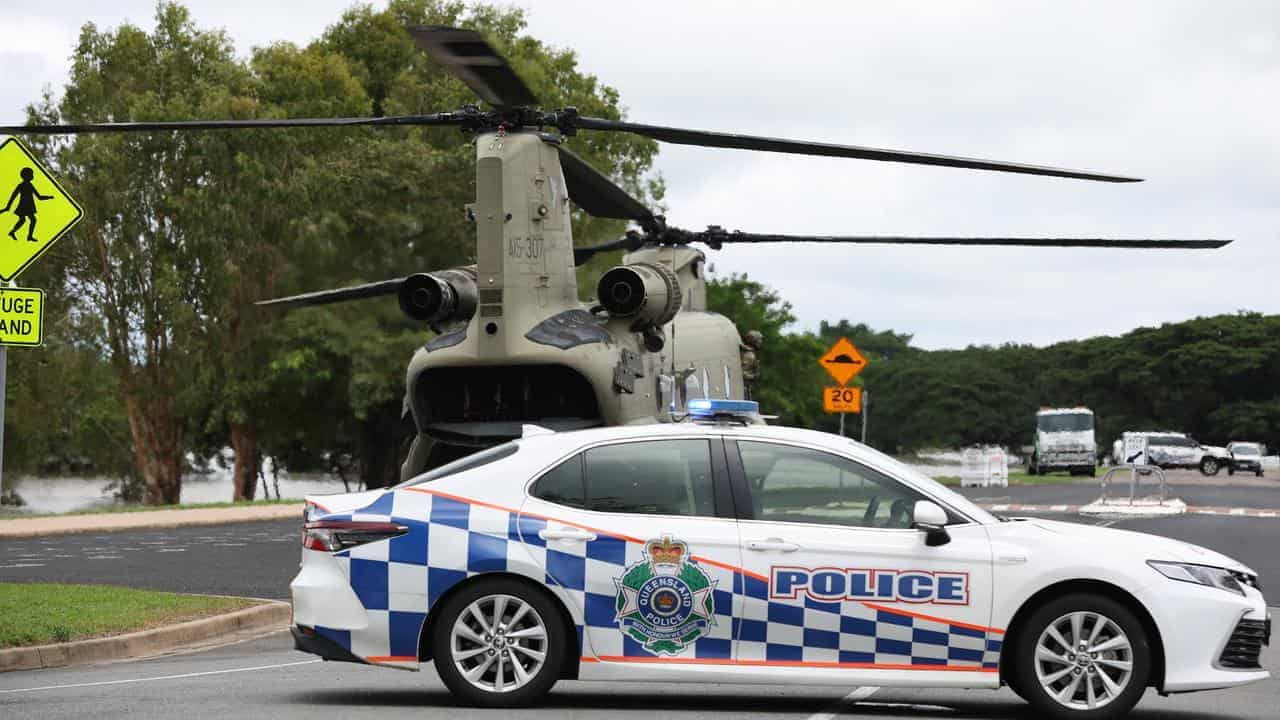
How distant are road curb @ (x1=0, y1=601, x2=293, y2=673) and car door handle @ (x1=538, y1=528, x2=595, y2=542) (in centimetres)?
469

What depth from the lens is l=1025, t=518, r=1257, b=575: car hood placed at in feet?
28.9

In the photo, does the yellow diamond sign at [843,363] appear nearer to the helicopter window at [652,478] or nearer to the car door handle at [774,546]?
the helicopter window at [652,478]

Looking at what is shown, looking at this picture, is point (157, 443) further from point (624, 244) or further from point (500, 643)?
point (500, 643)

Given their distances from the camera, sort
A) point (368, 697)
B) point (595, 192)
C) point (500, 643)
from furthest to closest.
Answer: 1. point (595, 192)
2. point (368, 697)
3. point (500, 643)

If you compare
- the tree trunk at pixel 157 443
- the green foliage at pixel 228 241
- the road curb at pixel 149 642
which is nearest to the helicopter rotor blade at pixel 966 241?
the road curb at pixel 149 642

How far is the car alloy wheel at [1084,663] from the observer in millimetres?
8578

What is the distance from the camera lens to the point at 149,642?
12867mm

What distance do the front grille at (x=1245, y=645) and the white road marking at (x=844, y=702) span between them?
1.87 meters

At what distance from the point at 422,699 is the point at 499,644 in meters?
0.73

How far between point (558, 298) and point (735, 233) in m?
7.43

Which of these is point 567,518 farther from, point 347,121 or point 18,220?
point 347,121

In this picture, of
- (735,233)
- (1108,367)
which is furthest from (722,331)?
(1108,367)

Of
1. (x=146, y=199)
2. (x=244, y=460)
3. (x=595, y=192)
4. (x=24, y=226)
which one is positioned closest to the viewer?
(x=24, y=226)

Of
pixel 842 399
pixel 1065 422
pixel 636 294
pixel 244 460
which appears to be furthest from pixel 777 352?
pixel 636 294
